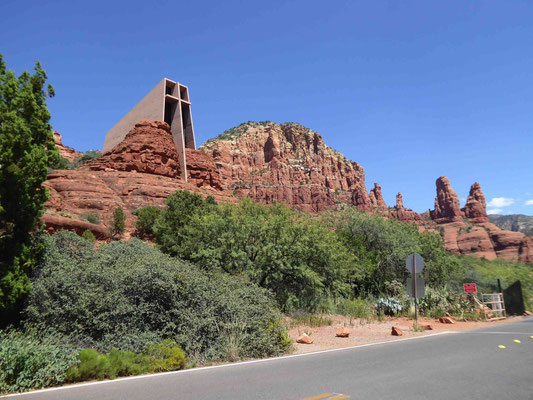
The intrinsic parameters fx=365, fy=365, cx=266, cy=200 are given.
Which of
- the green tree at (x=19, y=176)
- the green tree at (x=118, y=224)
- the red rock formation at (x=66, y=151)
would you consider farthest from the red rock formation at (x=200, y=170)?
the green tree at (x=19, y=176)

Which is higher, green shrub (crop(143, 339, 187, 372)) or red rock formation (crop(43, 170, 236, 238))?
red rock formation (crop(43, 170, 236, 238))

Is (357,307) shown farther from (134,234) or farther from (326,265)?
(134,234)

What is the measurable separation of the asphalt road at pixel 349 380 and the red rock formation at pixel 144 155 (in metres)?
52.8

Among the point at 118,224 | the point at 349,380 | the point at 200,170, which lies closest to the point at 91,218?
the point at 118,224

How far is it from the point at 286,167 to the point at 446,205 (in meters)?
63.6

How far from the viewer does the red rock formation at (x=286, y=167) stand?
447 ft

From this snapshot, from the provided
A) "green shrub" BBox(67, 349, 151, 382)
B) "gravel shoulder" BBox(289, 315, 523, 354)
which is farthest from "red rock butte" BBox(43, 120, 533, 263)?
"green shrub" BBox(67, 349, 151, 382)

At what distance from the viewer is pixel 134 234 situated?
4009 centimetres

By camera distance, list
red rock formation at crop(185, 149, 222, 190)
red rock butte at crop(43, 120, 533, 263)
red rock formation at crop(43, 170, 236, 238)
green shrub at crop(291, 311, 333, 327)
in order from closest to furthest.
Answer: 1. green shrub at crop(291, 311, 333, 327)
2. red rock formation at crop(43, 170, 236, 238)
3. red rock butte at crop(43, 120, 533, 263)
4. red rock formation at crop(185, 149, 222, 190)

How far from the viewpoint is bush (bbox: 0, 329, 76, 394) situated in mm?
6254

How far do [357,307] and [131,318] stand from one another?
1345cm

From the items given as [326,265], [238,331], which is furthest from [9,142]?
[326,265]

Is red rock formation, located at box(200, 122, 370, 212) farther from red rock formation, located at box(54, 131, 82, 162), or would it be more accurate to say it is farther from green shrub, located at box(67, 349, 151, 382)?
green shrub, located at box(67, 349, 151, 382)

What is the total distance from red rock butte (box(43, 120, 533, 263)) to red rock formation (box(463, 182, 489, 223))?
0.34m
